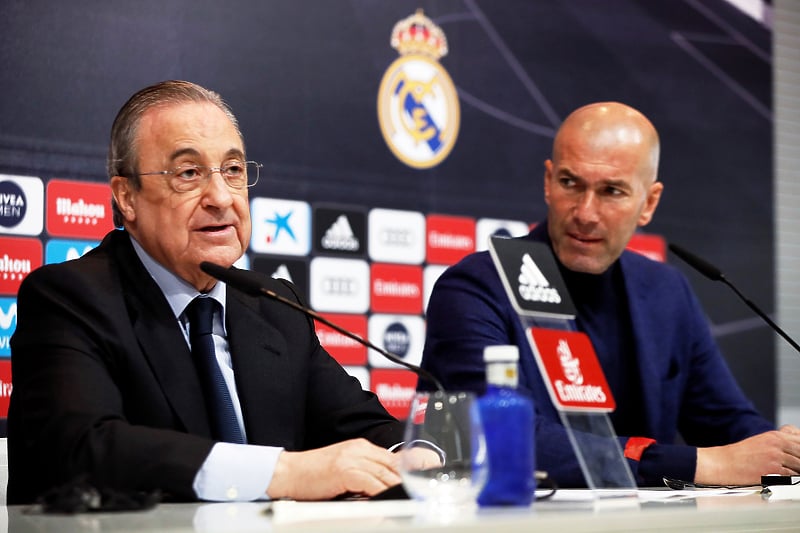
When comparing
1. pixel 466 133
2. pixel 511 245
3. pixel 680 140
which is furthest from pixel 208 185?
pixel 680 140

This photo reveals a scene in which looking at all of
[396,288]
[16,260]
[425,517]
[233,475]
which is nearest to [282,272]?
[396,288]

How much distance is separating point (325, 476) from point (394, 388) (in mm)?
1775

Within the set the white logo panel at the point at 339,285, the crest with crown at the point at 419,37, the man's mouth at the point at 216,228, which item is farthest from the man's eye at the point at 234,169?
the crest with crown at the point at 419,37

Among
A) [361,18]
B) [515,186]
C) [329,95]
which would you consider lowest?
[515,186]

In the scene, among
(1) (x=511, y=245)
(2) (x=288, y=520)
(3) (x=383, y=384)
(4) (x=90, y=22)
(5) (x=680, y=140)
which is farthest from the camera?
(5) (x=680, y=140)

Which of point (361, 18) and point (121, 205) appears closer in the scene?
point (121, 205)

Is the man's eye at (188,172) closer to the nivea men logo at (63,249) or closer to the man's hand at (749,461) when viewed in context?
the nivea men logo at (63,249)

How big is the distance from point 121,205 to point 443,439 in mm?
1145

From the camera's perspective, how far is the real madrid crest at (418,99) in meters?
3.55

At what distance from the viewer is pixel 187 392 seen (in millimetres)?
1984

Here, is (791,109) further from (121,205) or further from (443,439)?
(443,439)

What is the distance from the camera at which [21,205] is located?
2.87 m

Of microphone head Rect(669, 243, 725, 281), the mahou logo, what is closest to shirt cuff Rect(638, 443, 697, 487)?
microphone head Rect(669, 243, 725, 281)

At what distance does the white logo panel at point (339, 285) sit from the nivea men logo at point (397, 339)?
0.12 m
